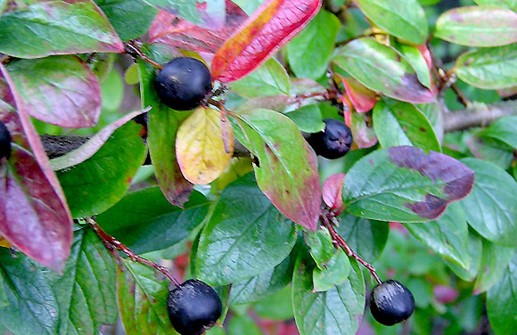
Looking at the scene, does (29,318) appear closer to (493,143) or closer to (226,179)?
(226,179)

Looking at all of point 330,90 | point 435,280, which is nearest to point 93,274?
point 330,90

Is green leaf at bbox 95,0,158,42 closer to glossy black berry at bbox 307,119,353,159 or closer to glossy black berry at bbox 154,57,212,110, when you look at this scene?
glossy black berry at bbox 154,57,212,110

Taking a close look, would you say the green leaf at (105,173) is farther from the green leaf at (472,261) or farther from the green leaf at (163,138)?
the green leaf at (472,261)

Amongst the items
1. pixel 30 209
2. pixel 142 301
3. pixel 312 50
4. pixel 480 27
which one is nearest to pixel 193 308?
pixel 142 301

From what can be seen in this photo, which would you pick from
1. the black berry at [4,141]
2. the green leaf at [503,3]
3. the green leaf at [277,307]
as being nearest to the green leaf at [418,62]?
the green leaf at [503,3]

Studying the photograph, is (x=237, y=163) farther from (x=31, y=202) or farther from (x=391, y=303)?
(x=31, y=202)

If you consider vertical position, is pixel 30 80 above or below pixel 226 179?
above

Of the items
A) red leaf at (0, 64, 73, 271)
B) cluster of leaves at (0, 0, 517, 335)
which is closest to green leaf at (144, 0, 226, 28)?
cluster of leaves at (0, 0, 517, 335)
